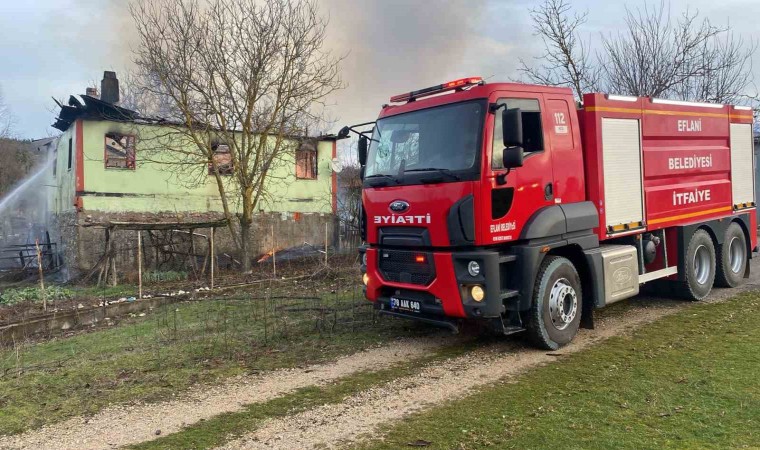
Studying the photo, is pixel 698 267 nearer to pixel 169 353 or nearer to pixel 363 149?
pixel 363 149

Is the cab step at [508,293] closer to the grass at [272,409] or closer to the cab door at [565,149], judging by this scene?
the grass at [272,409]

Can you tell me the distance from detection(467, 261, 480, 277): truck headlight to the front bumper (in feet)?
0.11

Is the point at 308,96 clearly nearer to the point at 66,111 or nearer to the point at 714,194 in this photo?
the point at 66,111

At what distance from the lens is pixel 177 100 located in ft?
51.9

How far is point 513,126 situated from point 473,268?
1.61 metres

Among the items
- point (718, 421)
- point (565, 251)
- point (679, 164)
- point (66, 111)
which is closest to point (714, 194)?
point (679, 164)

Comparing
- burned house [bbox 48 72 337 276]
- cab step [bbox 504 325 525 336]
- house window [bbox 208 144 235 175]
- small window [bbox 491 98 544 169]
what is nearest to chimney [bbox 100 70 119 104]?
burned house [bbox 48 72 337 276]

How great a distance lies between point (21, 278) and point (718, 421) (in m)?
20.6

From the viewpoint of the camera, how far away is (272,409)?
16.3 feet

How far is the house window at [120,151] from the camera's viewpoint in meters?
18.3

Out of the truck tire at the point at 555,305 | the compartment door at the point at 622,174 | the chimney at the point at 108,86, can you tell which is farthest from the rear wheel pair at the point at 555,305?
the chimney at the point at 108,86

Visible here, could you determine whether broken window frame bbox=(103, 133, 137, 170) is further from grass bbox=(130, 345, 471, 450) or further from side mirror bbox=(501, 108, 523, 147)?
side mirror bbox=(501, 108, 523, 147)

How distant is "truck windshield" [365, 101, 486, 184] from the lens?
6160 mm

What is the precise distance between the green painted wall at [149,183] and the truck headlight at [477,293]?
1380 centimetres
